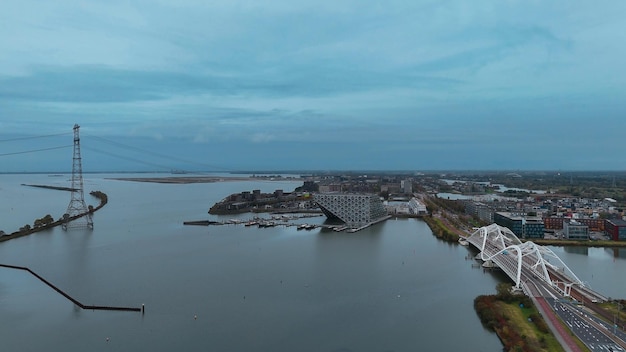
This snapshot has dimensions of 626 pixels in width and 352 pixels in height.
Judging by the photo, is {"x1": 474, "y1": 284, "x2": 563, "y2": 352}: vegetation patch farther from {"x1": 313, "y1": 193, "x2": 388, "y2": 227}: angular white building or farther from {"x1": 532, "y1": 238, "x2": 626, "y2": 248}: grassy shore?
{"x1": 313, "y1": 193, "x2": 388, "y2": 227}: angular white building

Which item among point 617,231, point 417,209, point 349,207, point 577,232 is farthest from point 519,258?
point 417,209

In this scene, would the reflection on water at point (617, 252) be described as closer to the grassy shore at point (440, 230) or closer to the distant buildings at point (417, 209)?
the grassy shore at point (440, 230)

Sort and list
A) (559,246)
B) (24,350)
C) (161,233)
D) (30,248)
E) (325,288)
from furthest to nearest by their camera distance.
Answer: (161,233), (559,246), (30,248), (325,288), (24,350)

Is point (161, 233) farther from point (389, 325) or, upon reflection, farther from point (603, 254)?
point (603, 254)

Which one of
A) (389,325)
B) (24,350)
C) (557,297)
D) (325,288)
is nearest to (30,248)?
(24,350)

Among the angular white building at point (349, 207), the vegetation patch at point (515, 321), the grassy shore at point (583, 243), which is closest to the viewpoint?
the vegetation patch at point (515, 321)

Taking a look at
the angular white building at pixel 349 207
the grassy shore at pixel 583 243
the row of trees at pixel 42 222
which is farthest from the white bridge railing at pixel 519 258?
the row of trees at pixel 42 222
